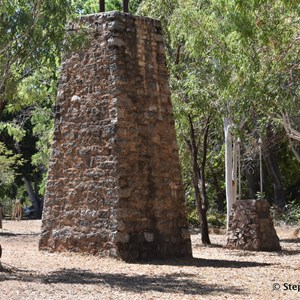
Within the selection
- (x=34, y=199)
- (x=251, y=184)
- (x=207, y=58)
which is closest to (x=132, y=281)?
(x=207, y=58)

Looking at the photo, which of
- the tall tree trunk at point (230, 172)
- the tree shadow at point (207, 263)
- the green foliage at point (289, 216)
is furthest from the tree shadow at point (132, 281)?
the green foliage at point (289, 216)

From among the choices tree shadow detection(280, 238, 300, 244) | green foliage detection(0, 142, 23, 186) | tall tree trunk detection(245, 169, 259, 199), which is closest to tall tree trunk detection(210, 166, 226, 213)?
tall tree trunk detection(245, 169, 259, 199)

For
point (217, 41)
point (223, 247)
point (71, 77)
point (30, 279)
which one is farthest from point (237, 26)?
point (223, 247)

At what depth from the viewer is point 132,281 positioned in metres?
10.5

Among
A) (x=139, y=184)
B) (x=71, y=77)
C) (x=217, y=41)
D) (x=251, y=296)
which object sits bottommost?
(x=251, y=296)

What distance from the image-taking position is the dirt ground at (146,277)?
9227mm

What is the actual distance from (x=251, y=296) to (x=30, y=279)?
10.6 feet

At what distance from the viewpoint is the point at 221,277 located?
11172 millimetres

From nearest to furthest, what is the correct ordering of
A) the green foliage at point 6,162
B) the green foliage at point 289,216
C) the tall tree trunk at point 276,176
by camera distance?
the green foliage at point 289,216 < the green foliage at point 6,162 < the tall tree trunk at point 276,176

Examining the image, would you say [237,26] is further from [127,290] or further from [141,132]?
[127,290]

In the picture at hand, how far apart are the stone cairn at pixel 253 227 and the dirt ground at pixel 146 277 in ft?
4.96

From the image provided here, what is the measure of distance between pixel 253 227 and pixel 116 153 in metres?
5.25

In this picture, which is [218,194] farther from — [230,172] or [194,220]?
[230,172]

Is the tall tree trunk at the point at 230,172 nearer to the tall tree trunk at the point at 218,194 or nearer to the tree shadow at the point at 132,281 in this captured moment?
the tree shadow at the point at 132,281
